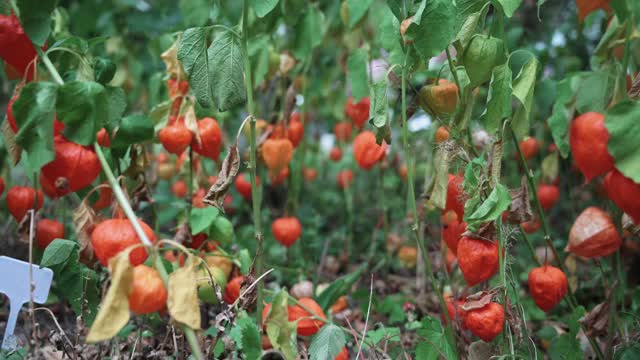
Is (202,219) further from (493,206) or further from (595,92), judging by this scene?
(595,92)

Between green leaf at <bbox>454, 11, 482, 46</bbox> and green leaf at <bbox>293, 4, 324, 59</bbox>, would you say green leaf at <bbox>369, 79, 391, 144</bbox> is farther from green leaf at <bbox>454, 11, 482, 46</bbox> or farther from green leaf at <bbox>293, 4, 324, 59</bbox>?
green leaf at <bbox>293, 4, 324, 59</bbox>

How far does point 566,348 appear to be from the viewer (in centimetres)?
124

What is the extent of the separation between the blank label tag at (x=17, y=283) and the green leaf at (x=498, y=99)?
745mm

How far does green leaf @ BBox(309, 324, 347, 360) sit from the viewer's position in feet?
3.22

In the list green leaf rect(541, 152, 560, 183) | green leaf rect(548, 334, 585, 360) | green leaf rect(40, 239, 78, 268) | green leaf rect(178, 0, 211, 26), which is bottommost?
green leaf rect(548, 334, 585, 360)

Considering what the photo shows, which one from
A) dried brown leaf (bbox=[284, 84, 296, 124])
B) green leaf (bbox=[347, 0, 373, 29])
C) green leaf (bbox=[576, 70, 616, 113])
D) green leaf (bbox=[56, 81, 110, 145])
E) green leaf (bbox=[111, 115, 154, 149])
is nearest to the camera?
green leaf (bbox=[56, 81, 110, 145])

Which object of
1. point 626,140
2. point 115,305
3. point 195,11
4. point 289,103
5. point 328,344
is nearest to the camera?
point 115,305

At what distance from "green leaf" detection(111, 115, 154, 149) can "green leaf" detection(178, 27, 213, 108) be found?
111 mm

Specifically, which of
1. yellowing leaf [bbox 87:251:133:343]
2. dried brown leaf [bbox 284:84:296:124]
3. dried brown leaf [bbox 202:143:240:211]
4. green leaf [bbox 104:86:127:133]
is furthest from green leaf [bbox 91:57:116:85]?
dried brown leaf [bbox 284:84:296:124]

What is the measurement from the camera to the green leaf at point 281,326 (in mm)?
932

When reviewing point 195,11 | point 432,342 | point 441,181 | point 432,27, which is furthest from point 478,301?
point 195,11

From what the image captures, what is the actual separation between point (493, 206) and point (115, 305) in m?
0.54

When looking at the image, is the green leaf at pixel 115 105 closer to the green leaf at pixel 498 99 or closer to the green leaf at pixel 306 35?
the green leaf at pixel 498 99

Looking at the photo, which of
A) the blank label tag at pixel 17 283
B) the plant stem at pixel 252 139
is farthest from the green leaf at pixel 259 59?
the blank label tag at pixel 17 283
